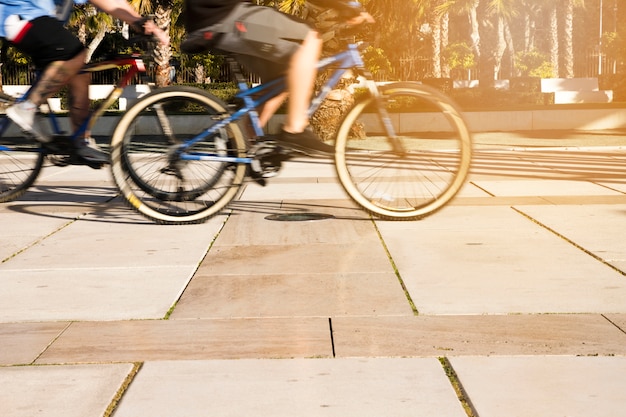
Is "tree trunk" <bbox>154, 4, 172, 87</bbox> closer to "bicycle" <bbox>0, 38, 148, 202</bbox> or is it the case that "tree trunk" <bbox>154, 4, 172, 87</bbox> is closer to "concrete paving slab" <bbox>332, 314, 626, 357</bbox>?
"bicycle" <bbox>0, 38, 148, 202</bbox>

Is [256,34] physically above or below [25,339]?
above

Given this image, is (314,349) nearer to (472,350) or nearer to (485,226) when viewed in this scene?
(472,350)

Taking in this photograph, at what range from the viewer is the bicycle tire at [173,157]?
6.59 m

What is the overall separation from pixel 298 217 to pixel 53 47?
2.09 m

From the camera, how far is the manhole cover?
24.1ft

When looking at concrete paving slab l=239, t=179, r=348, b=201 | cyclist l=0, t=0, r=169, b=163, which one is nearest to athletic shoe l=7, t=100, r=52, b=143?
cyclist l=0, t=0, r=169, b=163

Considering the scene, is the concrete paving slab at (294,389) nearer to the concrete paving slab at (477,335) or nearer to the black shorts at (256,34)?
the concrete paving slab at (477,335)

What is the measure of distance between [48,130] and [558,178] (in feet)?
17.3

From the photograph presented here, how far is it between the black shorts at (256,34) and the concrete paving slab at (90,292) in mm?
1543

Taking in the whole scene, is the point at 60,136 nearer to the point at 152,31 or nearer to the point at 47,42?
the point at 47,42

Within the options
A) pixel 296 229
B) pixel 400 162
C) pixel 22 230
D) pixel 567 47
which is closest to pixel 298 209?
pixel 296 229

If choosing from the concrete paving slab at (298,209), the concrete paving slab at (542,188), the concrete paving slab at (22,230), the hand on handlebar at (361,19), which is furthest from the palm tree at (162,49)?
the hand on handlebar at (361,19)

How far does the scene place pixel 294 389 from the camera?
3.38 m

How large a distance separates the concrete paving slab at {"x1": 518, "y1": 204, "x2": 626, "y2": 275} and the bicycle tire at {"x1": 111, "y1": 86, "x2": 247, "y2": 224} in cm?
216
